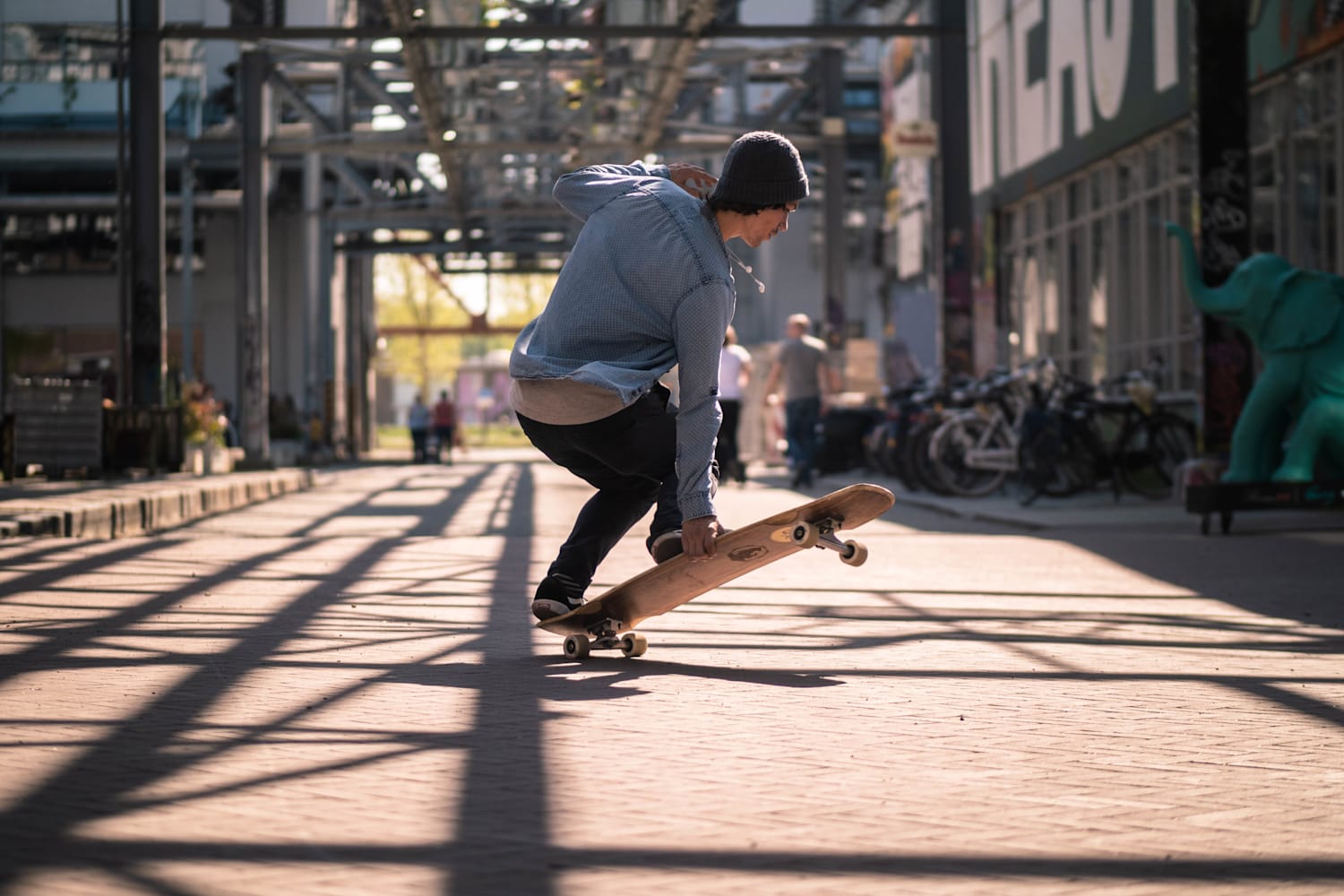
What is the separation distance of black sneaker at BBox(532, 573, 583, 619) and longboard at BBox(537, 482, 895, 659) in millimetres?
26

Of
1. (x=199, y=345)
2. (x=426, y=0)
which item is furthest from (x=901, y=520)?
(x=199, y=345)

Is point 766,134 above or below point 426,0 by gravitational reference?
below

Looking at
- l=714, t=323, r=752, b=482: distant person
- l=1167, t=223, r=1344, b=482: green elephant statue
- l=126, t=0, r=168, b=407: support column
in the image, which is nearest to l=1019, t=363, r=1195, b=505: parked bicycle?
l=1167, t=223, r=1344, b=482: green elephant statue

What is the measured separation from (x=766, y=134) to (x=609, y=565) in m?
4.79

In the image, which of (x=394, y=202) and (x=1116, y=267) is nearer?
(x=1116, y=267)

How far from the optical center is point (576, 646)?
20.2 ft

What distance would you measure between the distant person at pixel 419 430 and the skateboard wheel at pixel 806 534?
36.7 metres

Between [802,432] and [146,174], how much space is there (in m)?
7.71

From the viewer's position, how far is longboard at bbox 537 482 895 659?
5637 millimetres

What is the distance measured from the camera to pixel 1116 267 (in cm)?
2400

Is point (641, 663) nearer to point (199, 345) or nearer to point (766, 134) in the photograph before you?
point (766, 134)

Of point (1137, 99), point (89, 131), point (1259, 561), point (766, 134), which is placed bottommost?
point (1259, 561)

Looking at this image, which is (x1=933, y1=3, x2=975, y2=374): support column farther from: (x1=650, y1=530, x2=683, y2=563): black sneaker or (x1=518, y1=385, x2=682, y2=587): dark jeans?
(x1=650, y1=530, x2=683, y2=563): black sneaker

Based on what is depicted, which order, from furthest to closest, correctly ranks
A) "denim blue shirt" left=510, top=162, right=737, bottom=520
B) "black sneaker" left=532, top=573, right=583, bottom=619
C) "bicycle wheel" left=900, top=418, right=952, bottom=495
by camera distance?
"bicycle wheel" left=900, top=418, right=952, bottom=495, "black sneaker" left=532, top=573, right=583, bottom=619, "denim blue shirt" left=510, top=162, right=737, bottom=520
